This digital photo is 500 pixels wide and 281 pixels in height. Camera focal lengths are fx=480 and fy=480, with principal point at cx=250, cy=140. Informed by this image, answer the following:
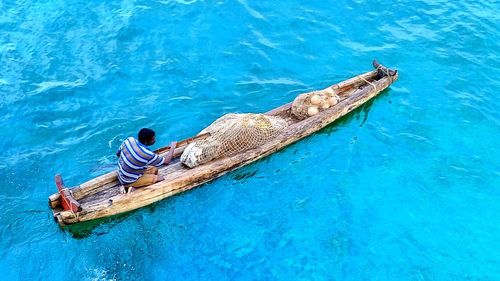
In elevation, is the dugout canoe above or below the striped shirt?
below

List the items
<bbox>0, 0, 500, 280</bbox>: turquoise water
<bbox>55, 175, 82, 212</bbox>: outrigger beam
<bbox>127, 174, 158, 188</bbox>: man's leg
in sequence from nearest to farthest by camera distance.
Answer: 1. <bbox>55, 175, 82, 212</bbox>: outrigger beam
2. <bbox>0, 0, 500, 280</bbox>: turquoise water
3. <bbox>127, 174, 158, 188</bbox>: man's leg

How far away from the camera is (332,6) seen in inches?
590

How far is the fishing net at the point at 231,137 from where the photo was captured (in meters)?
9.47

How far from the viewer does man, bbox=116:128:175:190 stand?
8336mm

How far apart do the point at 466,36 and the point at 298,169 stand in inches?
285

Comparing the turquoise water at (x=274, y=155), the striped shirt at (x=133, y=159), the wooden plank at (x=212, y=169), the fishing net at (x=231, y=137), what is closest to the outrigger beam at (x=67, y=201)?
the wooden plank at (x=212, y=169)

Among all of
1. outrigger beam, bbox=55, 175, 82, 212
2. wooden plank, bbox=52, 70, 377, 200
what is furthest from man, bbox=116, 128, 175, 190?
outrigger beam, bbox=55, 175, 82, 212

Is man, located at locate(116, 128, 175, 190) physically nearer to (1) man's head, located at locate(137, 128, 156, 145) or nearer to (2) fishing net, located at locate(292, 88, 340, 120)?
(1) man's head, located at locate(137, 128, 156, 145)

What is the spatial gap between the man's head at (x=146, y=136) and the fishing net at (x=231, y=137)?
4.12 feet

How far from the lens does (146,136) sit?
8.21 meters

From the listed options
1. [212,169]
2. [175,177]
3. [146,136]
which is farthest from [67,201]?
[212,169]

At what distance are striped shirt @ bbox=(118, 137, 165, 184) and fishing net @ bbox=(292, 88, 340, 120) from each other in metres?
3.52

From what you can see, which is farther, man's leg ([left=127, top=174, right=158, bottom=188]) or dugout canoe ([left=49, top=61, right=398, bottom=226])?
man's leg ([left=127, top=174, right=158, bottom=188])

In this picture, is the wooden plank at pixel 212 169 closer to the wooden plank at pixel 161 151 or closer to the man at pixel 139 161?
the man at pixel 139 161
